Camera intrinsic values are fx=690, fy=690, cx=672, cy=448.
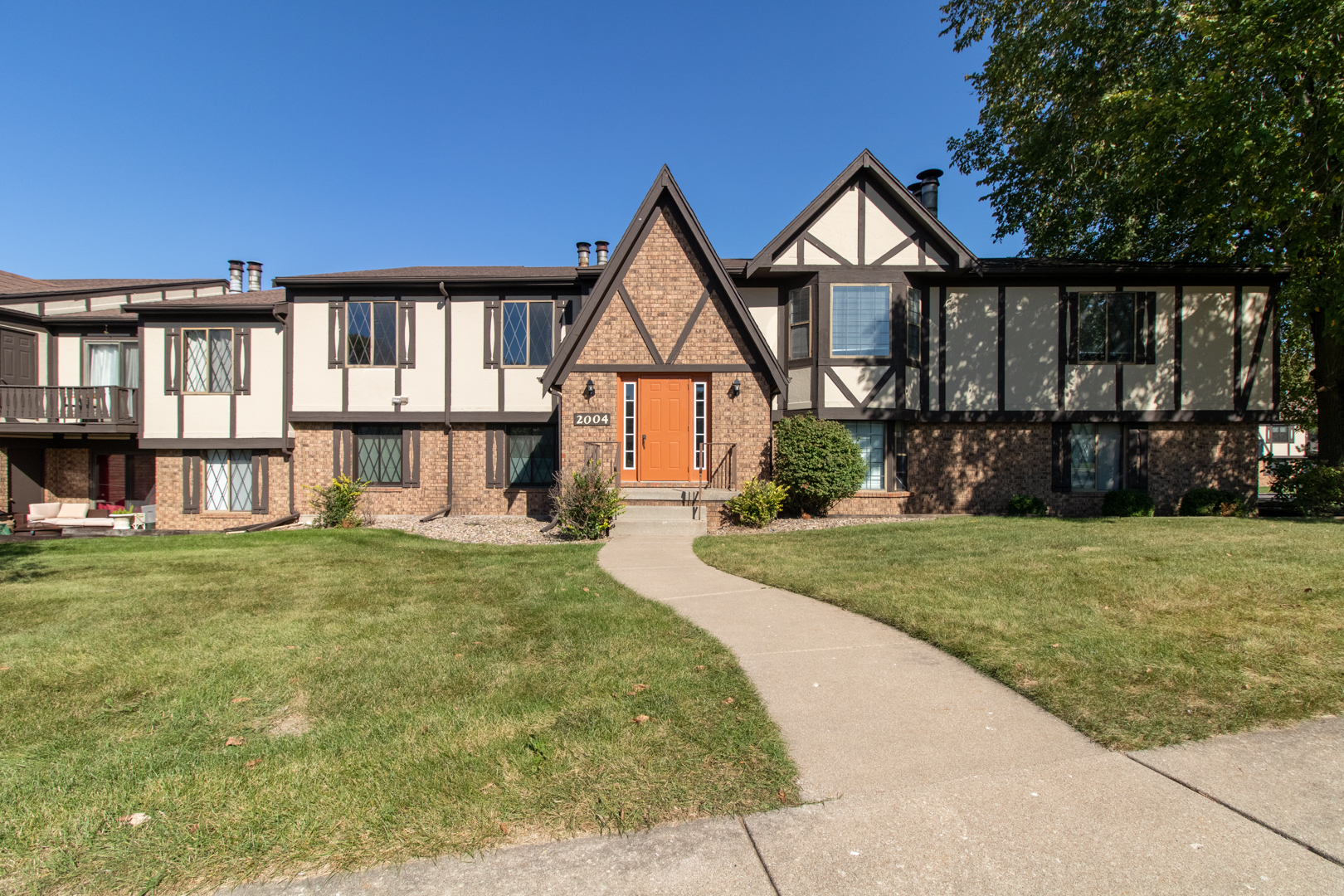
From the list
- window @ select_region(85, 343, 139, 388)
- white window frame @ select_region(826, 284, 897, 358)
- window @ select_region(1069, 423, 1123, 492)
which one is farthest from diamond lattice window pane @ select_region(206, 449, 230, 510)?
window @ select_region(1069, 423, 1123, 492)

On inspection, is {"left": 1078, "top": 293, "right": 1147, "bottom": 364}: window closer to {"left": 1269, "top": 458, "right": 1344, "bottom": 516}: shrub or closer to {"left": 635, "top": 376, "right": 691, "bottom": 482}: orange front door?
{"left": 1269, "top": 458, "right": 1344, "bottom": 516}: shrub

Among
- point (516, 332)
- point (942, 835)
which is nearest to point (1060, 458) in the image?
point (516, 332)

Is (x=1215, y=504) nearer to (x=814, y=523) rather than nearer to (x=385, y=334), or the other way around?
(x=814, y=523)

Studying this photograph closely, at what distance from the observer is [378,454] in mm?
17750

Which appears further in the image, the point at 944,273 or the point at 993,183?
the point at 993,183

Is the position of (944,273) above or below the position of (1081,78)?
below

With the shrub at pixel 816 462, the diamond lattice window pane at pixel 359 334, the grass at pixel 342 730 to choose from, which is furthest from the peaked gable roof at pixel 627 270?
the grass at pixel 342 730

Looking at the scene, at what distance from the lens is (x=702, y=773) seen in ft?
11.8

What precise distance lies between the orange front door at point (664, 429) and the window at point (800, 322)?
10.1 feet

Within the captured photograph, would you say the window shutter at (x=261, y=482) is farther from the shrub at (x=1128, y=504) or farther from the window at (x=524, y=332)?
the shrub at (x=1128, y=504)

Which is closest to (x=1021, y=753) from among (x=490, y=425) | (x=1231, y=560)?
(x=1231, y=560)

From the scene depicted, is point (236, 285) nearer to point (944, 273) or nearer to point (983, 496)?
point (944, 273)

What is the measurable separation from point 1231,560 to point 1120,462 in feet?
30.9

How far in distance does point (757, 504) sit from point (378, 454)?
10162 mm
